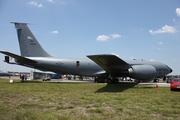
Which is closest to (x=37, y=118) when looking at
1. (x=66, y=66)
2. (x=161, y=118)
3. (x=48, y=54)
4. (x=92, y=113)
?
(x=92, y=113)

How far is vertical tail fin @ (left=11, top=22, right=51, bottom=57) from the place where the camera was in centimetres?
2362

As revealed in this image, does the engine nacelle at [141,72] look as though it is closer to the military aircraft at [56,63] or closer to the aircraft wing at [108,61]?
the aircraft wing at [108,61]

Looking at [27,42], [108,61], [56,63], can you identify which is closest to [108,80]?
[108,61]

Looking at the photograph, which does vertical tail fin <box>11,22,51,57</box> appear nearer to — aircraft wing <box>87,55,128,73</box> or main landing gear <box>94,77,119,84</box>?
main landing gear <box>94,77,119,84</box>

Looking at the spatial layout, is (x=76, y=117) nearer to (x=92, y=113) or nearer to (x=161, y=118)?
(x=92, y=113)

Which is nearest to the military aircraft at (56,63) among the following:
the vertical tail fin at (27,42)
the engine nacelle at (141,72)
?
the vertical tail fin at (27,42)

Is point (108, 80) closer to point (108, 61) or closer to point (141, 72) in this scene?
point (108, 61)

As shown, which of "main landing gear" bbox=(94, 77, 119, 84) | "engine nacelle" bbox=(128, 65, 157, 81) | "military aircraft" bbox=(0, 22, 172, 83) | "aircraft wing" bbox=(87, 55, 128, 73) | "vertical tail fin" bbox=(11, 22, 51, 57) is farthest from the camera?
"vertical tail fin" bbox=(11, 22, 51, 57)

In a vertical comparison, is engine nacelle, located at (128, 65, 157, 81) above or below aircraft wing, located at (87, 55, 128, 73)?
below

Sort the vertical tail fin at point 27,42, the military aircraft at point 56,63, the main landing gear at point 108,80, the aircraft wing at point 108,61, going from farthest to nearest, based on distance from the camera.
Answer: the vertical tail fin at point 27,42, the main landing gear at point 108,80, the military aircraft at point 56,63, the aircraft wing at point 108,61

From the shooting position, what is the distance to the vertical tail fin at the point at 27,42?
23.6 meters

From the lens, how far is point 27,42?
23938mm

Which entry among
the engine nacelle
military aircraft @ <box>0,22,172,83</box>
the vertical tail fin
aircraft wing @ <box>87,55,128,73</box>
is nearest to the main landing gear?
military aircraft @ <box>0,22,172,83</box>

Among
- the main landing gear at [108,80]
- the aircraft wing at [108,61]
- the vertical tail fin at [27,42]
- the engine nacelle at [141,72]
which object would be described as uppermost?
the vertical tail fin at [27,42]
